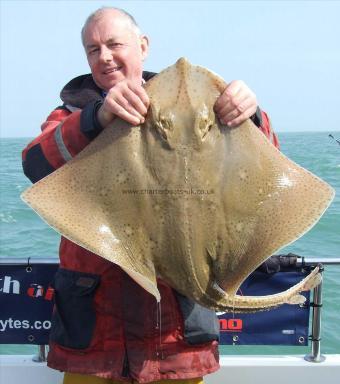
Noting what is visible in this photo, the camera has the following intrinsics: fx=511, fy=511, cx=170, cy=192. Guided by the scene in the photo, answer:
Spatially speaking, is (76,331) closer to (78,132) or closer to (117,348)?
(117,348)

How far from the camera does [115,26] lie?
8.99ft

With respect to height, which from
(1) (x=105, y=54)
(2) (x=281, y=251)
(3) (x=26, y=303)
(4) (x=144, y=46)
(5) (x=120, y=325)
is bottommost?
(2) (x=281, y=251)

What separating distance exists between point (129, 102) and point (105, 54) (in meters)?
0.53

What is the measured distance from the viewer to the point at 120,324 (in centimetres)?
265

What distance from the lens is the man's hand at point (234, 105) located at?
2305 mm

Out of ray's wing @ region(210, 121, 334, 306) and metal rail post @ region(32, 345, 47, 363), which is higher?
ray's wing @ region(210, 121, 334, 306)

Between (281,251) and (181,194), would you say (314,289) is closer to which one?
(181,194)

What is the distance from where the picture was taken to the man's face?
107 inches

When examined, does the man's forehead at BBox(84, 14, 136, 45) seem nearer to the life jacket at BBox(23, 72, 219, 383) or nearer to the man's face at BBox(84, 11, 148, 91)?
the man's face at BBox(84, 11, 148, 91)

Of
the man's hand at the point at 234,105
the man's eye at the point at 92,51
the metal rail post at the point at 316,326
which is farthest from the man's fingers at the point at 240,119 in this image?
the metal rail post at the point at 316,326

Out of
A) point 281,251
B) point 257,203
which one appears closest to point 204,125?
point 257,203

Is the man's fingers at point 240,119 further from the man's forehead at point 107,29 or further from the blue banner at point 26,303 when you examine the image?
the blue banner at point 26,303

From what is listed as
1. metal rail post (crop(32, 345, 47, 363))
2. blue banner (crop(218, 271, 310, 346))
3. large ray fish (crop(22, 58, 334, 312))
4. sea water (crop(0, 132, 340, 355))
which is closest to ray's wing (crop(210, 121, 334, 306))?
large ray fish (crop(22, 58, 334, 312))

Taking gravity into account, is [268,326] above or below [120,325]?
below
